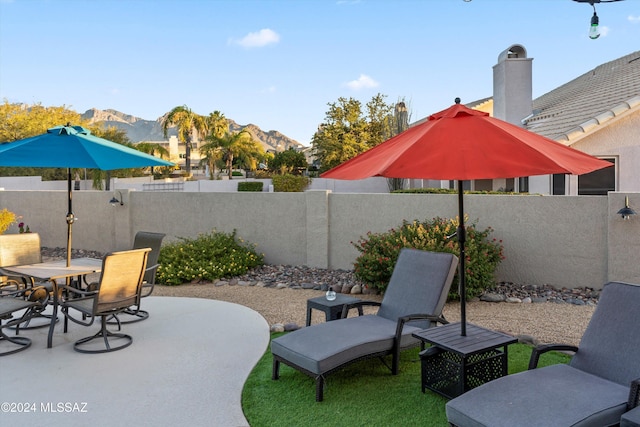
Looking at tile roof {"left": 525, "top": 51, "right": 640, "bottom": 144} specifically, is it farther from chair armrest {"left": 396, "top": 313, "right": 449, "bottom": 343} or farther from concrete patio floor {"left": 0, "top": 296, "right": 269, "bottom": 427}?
concrete patio floor {"left": 0, "top": 296, "right": 269, "bottom": 427}

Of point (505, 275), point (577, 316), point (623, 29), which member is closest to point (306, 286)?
point (505, 275)

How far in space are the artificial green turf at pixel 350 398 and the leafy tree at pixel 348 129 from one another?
3339 cm

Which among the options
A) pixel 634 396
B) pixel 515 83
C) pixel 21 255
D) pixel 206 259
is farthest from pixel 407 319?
pixel 515 83

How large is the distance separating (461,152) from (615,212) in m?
6.27

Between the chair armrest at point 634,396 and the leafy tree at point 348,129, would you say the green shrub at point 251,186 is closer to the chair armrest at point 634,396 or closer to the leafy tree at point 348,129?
the leafy tree at point 348,129

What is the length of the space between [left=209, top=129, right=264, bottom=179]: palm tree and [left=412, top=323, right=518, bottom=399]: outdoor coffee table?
47.5 m

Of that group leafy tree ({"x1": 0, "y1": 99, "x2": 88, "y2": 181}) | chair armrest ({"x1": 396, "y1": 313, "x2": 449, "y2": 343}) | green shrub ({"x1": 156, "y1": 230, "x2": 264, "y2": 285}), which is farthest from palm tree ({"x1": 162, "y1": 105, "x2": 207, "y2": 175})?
chair armrest ({"x1": 396, "y1": 313, "x2": 449, "y2": 343})

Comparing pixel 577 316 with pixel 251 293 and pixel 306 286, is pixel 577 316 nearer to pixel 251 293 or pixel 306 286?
pixel 306 286

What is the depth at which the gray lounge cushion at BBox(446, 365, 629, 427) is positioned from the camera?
10.8ft

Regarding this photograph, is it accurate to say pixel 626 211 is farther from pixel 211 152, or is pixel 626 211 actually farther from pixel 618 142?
pixel 211 152

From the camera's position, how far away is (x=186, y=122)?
5481cm

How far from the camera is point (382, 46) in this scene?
26.0 m

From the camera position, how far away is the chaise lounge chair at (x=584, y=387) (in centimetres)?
333

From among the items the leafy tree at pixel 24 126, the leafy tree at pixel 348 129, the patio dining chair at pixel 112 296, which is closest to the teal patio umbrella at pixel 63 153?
the patio dining chair at pixel 112 296
